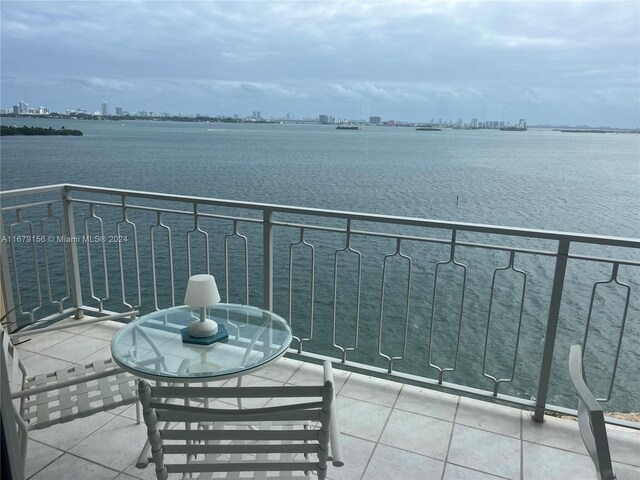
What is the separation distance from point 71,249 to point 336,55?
4336 centimetres

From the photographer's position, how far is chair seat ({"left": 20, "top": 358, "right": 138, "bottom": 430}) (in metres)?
2.03

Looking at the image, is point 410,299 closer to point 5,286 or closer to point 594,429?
point 5,286

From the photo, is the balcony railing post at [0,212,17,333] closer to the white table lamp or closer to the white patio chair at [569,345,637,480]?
the white table lamp

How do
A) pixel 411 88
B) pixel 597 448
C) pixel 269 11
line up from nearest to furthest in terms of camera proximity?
→ pixel 597 448, pixel 269 11, pixel 411 88

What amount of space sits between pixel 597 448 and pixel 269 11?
7.71m

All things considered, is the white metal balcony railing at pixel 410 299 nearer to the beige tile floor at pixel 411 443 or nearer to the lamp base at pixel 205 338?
the beige tile floor at pixel 411 443

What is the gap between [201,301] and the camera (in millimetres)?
2082

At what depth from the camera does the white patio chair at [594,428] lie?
1.29m

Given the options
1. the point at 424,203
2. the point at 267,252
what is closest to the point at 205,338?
the point at 267,252

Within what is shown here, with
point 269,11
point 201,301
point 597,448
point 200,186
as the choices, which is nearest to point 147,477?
point 201,301

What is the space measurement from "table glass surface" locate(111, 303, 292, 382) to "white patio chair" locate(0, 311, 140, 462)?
0.16 m

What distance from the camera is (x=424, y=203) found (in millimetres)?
25531

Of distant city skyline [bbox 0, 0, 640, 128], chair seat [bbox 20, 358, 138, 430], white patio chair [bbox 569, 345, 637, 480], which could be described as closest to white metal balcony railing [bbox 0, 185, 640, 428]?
distant city skyline [bbox 0, 0, 640, 128]

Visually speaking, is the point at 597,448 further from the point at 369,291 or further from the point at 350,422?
the point at 369,291
